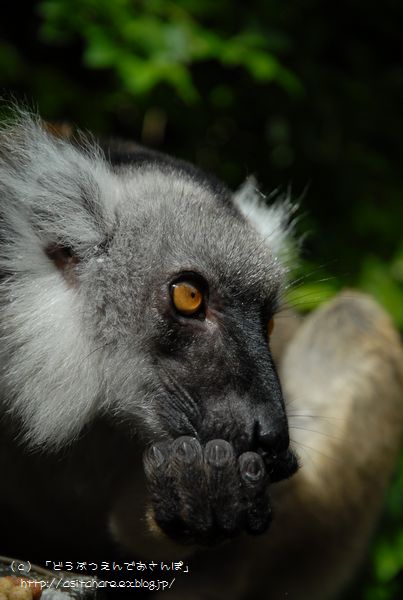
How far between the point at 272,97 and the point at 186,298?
3420 mm

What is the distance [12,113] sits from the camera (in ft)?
11.9

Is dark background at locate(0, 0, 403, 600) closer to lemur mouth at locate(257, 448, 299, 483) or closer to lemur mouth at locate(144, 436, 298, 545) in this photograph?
lemur mouth at locate(257, 448, 299, 483)

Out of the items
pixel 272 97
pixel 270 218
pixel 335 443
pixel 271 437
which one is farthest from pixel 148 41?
pixel 271 437

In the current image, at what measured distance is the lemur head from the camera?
3105mm

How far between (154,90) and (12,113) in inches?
95.8

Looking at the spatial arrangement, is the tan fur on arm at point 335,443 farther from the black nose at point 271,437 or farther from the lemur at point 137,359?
the black nose at point 271,437

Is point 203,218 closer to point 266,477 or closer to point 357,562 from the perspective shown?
point 266,477

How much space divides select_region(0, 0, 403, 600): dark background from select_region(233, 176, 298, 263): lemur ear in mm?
806

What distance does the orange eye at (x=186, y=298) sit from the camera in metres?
3.19

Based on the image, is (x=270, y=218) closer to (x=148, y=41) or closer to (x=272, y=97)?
(x=148, y=41)

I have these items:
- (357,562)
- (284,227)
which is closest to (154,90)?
(284,227)

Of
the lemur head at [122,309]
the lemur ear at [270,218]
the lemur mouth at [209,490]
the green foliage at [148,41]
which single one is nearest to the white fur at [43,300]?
the lemur head at [122,309]

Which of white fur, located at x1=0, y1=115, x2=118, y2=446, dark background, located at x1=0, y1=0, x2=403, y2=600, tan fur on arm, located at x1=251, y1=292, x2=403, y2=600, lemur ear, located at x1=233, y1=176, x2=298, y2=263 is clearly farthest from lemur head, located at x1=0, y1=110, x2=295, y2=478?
dark background, located at x1=0, y1=0, x2=403, y2=600

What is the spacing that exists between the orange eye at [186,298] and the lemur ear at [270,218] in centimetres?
63
